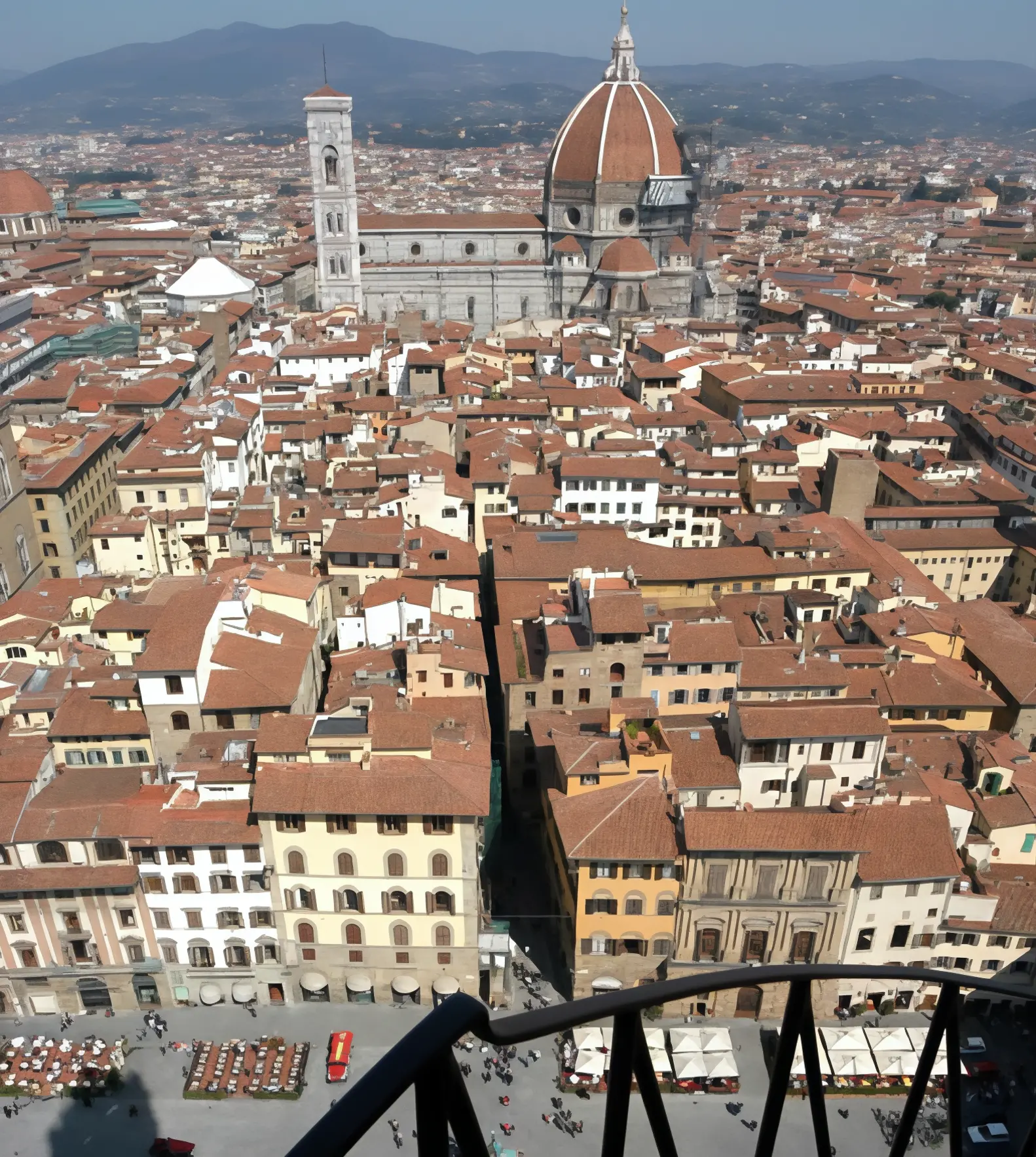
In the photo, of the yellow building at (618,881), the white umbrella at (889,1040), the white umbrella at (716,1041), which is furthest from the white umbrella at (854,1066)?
the yellow building at (618,881)

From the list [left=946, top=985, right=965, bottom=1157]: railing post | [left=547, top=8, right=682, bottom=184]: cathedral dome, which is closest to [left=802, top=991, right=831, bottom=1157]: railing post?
[left=946, top=985, right=965, bottom=1157]: railing post

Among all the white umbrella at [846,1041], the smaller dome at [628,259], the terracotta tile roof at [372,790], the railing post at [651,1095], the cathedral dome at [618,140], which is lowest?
the white umbrella at [846,1041]

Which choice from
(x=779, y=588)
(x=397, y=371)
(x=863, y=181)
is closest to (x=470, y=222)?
(x=397, y=371)

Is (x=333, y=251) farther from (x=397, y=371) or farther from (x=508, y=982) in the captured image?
(x=508, y=982)

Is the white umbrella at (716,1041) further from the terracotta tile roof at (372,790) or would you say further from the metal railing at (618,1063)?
the metal railing at (618,1063)

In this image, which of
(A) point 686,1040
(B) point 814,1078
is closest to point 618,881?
(A) point 686,1040

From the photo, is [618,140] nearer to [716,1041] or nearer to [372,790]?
[372,790]

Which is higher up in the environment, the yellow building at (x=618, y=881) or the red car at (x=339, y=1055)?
the yellow building at (x=618, y=881)

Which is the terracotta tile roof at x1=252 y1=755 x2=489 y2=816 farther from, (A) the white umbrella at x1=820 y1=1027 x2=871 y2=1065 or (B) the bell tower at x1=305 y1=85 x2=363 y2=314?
(B) the bell tower at x1=305 y1=85 x2=363 y2=314
